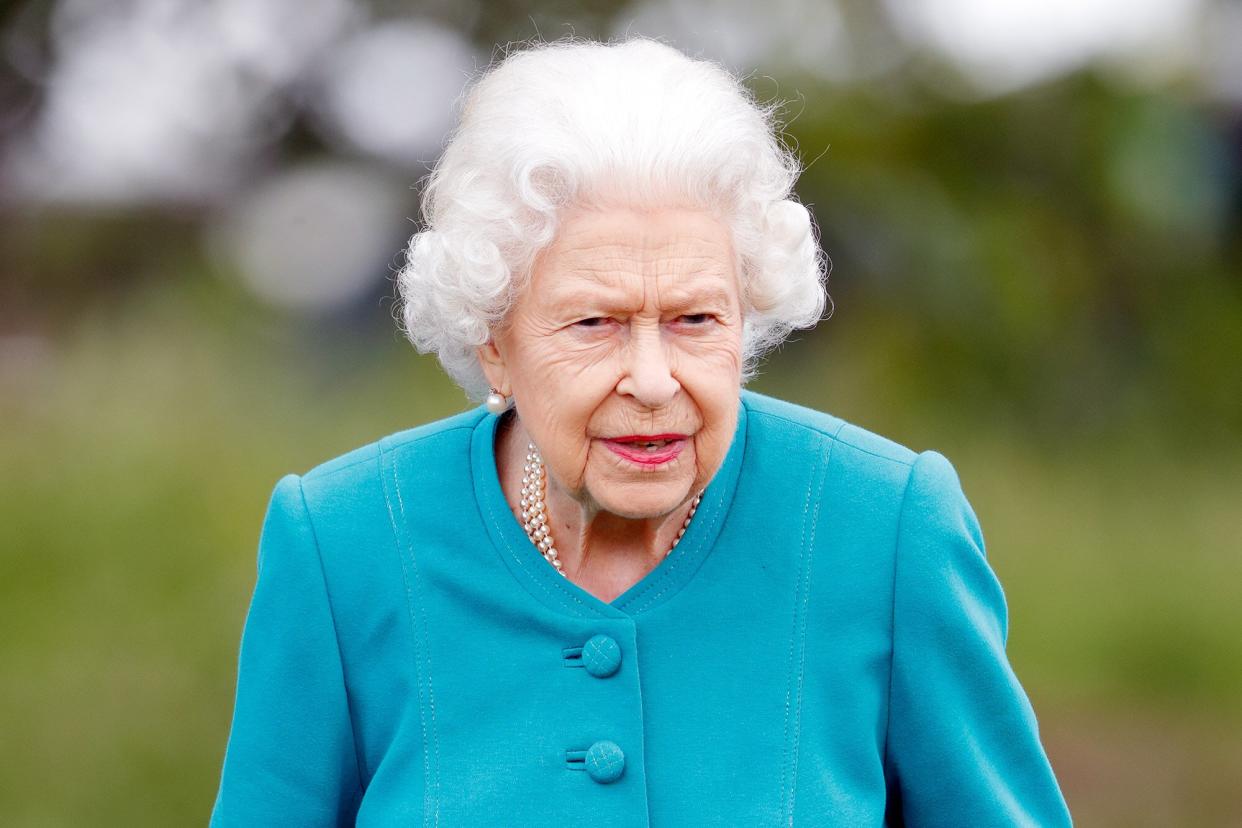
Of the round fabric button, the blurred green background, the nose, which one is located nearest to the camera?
the nose

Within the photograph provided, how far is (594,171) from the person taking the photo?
2.03m

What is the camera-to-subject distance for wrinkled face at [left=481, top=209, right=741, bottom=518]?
80.0 inches

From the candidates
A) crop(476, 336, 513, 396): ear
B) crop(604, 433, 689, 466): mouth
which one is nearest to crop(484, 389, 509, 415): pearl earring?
crop(476, 336, 513, 396): ear

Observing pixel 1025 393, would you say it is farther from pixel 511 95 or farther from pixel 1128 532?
pixel 511 95

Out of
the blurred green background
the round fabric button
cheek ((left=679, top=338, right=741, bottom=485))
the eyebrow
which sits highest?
the blurred green background

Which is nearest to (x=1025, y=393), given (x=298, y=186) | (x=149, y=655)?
(x=298, y=186)

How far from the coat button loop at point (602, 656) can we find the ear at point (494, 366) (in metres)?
0.40

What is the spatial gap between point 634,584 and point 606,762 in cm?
28

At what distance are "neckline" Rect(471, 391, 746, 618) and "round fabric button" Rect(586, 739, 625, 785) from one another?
0.20 m

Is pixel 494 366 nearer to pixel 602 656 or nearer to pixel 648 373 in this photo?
pixel 648 373

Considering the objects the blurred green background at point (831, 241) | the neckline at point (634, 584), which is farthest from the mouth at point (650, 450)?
the blurred green background at point (831, 241)

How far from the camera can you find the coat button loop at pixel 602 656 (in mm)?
2195

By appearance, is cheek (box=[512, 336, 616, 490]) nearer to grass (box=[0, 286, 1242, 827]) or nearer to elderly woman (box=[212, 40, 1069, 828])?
elderly woman (box=[212, 40, 1069, 828])

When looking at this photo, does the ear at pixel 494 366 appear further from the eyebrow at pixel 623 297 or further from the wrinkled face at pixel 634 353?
the eyebrow at pixel 623 297
